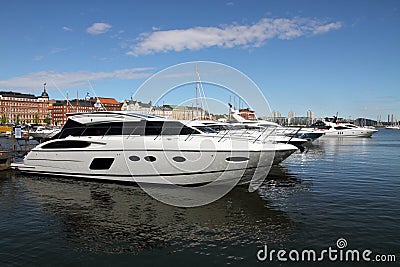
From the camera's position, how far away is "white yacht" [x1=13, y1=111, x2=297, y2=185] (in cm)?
1252

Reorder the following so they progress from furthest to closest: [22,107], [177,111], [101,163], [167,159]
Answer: [22,107] < [177,111] < [101,163] < [167,159]

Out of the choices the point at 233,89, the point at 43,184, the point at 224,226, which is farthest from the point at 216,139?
the point at 43,184

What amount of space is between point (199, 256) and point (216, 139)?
239 inches

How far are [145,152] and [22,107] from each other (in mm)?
161914

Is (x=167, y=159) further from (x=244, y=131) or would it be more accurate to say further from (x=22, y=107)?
(x=22, y=107)

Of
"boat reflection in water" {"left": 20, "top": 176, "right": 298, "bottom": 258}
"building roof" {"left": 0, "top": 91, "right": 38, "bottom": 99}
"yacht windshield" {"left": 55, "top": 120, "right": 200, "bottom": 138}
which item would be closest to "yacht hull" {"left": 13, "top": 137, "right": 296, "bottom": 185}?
"yacht windshield" {"left": 55, "top": 120, "right": 200, "bottom": 138}

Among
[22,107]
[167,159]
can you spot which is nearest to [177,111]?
[167,159]

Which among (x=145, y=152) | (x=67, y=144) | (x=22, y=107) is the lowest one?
(x=145, y=152)

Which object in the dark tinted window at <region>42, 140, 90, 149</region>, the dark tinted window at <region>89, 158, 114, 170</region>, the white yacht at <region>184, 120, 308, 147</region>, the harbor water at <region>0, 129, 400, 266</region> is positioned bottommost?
the harbor water at <region>0, 129, 400, 266</region>

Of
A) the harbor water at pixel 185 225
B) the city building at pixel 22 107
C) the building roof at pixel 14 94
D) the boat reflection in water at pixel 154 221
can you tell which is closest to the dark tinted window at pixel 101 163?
the harbor water at pixel 185 225

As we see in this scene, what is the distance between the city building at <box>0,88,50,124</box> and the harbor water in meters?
144

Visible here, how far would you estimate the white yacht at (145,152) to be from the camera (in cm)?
1252

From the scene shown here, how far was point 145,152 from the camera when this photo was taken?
1331cm

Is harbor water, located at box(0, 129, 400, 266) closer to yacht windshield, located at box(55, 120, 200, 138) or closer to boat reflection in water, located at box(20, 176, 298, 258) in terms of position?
boat reflection in water, located at box(20, 176, 298, 258)
